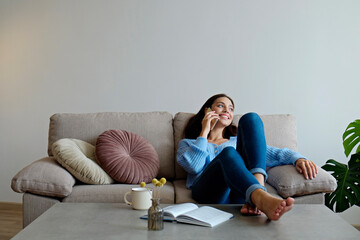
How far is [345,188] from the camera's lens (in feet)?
8.07

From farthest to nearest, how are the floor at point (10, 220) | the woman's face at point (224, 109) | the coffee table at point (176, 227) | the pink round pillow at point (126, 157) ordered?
the floor at point (10, 220) → the woman's face at point (224, 109) → the pink round pillow at point (126, 157) → the coffee table at point (176, 227)

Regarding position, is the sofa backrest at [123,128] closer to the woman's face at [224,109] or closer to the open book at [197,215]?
the woman's face at [224,109]

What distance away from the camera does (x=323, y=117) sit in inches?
128

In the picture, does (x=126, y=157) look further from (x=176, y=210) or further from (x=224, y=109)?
(x=176, y=210)

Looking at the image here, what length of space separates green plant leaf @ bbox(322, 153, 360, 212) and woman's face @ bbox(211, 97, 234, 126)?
739 millimetres

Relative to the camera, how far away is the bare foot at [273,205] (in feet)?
4.69

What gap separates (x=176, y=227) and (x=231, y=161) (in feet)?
1.52

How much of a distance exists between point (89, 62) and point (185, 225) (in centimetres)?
237

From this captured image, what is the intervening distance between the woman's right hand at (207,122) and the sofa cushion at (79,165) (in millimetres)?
Result: 649

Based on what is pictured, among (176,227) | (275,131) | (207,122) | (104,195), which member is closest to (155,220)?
(176,227)

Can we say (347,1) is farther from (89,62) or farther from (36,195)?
(36,195)

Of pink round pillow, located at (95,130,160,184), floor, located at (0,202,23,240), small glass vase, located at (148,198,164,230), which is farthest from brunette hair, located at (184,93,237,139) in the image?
floor, located at (0,202,23,240)

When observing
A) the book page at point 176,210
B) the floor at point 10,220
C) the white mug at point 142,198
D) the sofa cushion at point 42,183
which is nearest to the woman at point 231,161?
the book page at point 176,210

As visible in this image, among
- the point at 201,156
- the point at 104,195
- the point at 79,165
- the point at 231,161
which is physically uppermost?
the point at 231,161
